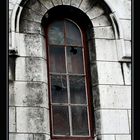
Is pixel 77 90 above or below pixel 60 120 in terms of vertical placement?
above

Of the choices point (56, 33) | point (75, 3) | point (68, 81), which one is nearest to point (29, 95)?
point (68, 81)

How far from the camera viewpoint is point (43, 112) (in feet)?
26.2

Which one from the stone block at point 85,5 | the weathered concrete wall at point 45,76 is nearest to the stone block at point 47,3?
the weathered concrete wall at point 45,76

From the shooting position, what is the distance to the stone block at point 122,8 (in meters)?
8.90

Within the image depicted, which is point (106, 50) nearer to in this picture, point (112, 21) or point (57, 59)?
point (112, 21)

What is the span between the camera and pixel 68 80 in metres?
8.50

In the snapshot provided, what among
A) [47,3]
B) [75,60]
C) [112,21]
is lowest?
[75,60]

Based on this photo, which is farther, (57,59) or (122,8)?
(122,8)

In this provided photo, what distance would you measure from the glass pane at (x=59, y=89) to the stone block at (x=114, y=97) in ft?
1.87

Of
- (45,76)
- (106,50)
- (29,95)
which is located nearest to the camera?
(29,95)

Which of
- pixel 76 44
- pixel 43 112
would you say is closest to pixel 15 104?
pixel 43 112

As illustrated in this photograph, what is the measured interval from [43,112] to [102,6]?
7.07 ft

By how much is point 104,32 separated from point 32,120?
6.48ft

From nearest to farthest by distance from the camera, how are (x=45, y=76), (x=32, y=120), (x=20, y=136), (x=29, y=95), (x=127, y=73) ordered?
1. (x=20, y=136)
2. (x=32, y=120)
3. (x=29, y=95)
4. (x=45, y=76)
5. (x=127, y=73)
